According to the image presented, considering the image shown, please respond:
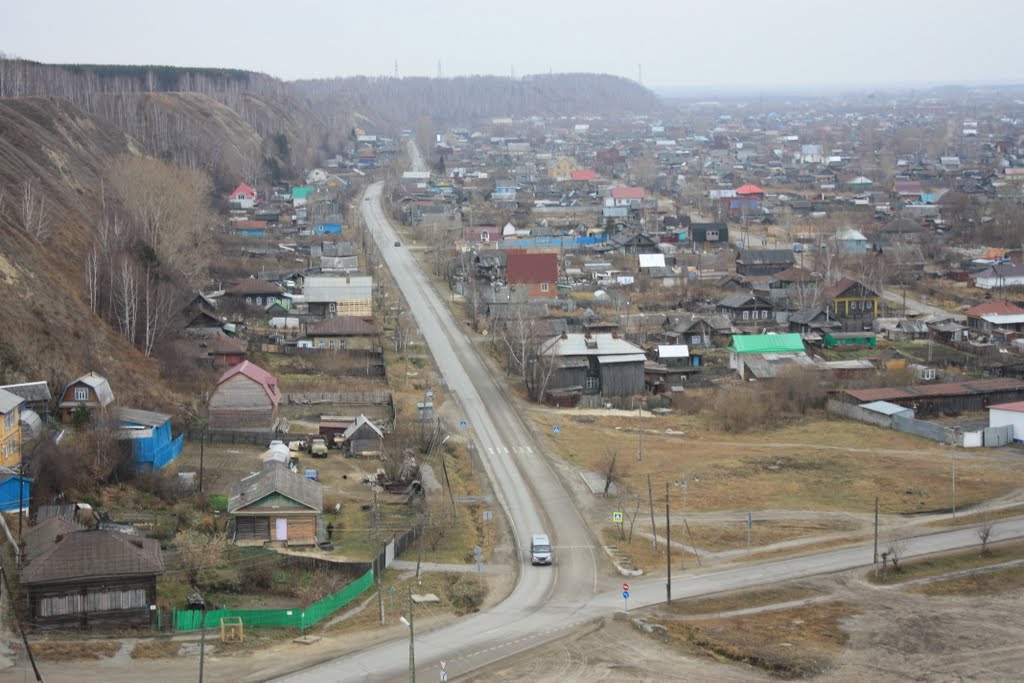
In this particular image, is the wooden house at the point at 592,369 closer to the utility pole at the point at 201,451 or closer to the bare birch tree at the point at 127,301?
the utility pole at the point at 201,451

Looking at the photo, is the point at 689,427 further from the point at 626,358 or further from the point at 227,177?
the point at 227,177

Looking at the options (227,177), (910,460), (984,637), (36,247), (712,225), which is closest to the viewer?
(984,637)

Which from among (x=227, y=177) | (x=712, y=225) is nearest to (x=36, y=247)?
(x=712, y=225)

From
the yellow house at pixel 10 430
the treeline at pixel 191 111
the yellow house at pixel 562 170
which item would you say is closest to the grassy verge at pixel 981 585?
the yellow house at pixel 10 430

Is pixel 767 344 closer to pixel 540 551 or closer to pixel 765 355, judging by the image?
pixel 765 355

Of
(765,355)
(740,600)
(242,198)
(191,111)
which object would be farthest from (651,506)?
(191,111)

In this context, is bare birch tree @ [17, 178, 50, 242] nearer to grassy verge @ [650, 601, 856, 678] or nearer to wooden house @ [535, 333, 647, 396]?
wooden house @ [535, 333, 647, 396]
